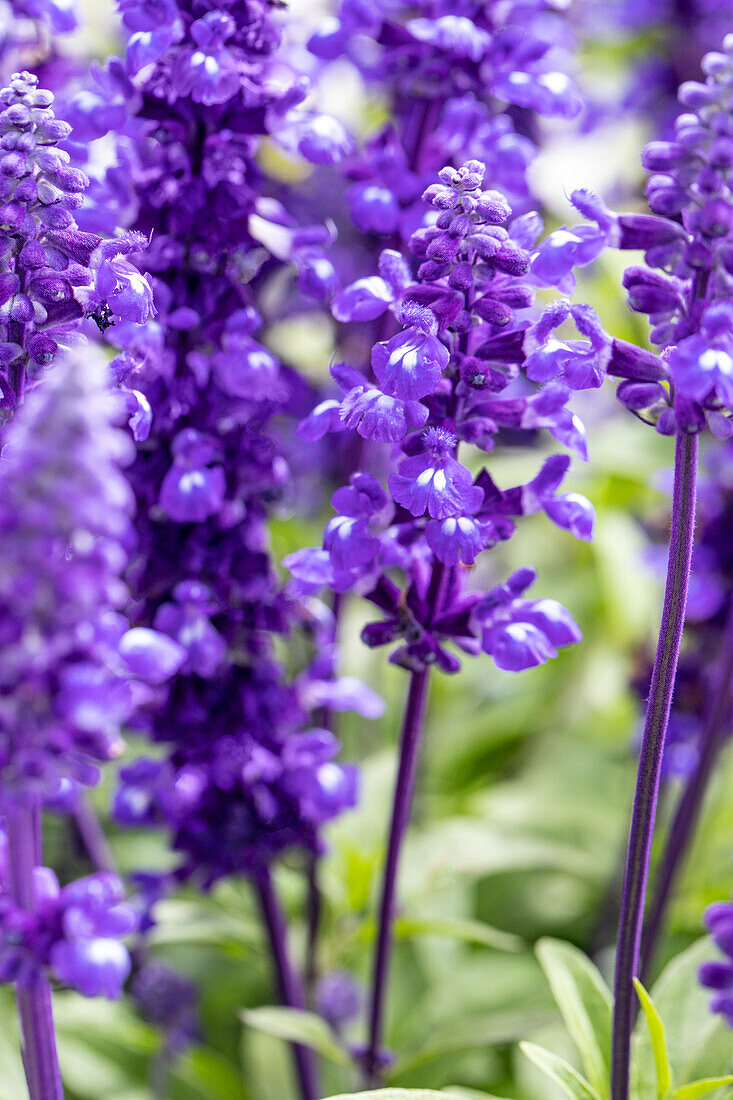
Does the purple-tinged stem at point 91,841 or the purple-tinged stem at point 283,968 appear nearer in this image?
the purple-tinged stem at point 283,968

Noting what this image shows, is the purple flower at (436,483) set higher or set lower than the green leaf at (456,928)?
higher

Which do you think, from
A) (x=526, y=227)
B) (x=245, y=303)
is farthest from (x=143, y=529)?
(x=526, y=227)

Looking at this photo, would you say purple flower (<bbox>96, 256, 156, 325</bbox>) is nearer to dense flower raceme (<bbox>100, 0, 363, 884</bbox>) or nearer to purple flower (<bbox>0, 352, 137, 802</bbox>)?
dense flower raceme (<bbox>100, 0, 363, 884</bbox>)

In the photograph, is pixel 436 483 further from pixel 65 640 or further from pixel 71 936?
pixel 71 936

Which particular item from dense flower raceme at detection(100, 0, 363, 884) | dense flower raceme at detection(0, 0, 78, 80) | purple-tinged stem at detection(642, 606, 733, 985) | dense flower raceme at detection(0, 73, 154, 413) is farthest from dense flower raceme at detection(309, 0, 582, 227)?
purple-tinged stem at detection(642, 606, 733, 985)

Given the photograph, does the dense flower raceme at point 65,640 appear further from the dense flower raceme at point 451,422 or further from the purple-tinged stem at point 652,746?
the purple-tinged stem at point 652,746

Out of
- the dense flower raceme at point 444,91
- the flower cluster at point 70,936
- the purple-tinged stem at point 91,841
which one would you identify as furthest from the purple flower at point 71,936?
the dense flower raceme at point 444,91
